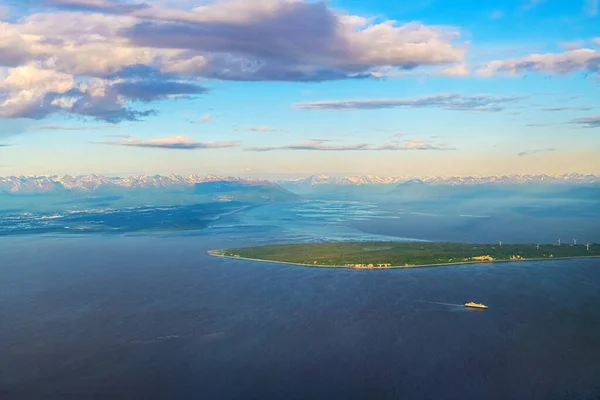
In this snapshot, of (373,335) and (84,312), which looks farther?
(84,312)

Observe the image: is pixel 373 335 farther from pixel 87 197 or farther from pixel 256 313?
pixel 87 197

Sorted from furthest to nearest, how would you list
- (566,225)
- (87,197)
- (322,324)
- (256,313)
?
(87,197) < (566,225) < (256,313) < (322,324)

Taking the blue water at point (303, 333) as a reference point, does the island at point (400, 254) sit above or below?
above

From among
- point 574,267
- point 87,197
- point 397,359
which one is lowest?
point 397,359

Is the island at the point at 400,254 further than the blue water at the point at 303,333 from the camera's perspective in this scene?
Yes

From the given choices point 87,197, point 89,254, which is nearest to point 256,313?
point 89,254
